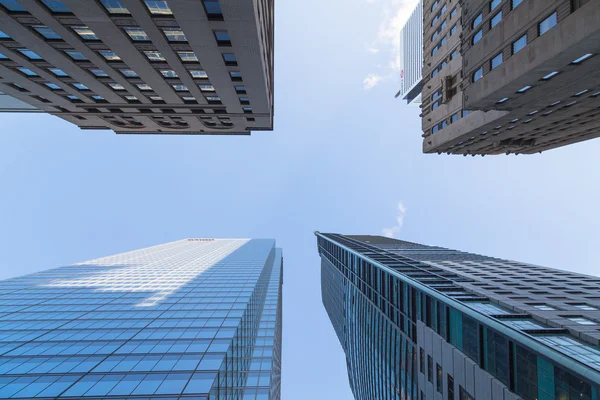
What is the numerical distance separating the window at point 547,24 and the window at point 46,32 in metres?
37.6

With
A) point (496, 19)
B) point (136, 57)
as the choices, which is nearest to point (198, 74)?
point (136, 57)

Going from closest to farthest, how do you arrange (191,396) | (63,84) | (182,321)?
(191,396) < (182,321) < (63,84)

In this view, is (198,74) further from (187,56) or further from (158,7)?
(158,7)

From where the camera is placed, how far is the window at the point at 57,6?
20422 mm

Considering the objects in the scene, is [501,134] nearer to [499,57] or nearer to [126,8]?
[499,57]

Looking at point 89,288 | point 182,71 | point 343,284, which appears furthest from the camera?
point 343,284

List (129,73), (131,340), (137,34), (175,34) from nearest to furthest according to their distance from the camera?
(131,340), (137,34), (175,34), (129,73)

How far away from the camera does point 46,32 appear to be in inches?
920

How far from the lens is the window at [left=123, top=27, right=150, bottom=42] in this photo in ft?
76.4

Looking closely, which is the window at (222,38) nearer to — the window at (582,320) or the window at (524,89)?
the window at (524,89)

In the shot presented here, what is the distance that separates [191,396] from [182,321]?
1227 centimetres

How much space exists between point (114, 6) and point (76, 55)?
366 inches

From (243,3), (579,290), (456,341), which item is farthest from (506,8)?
(579,290)

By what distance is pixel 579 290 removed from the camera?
34.1 meters
